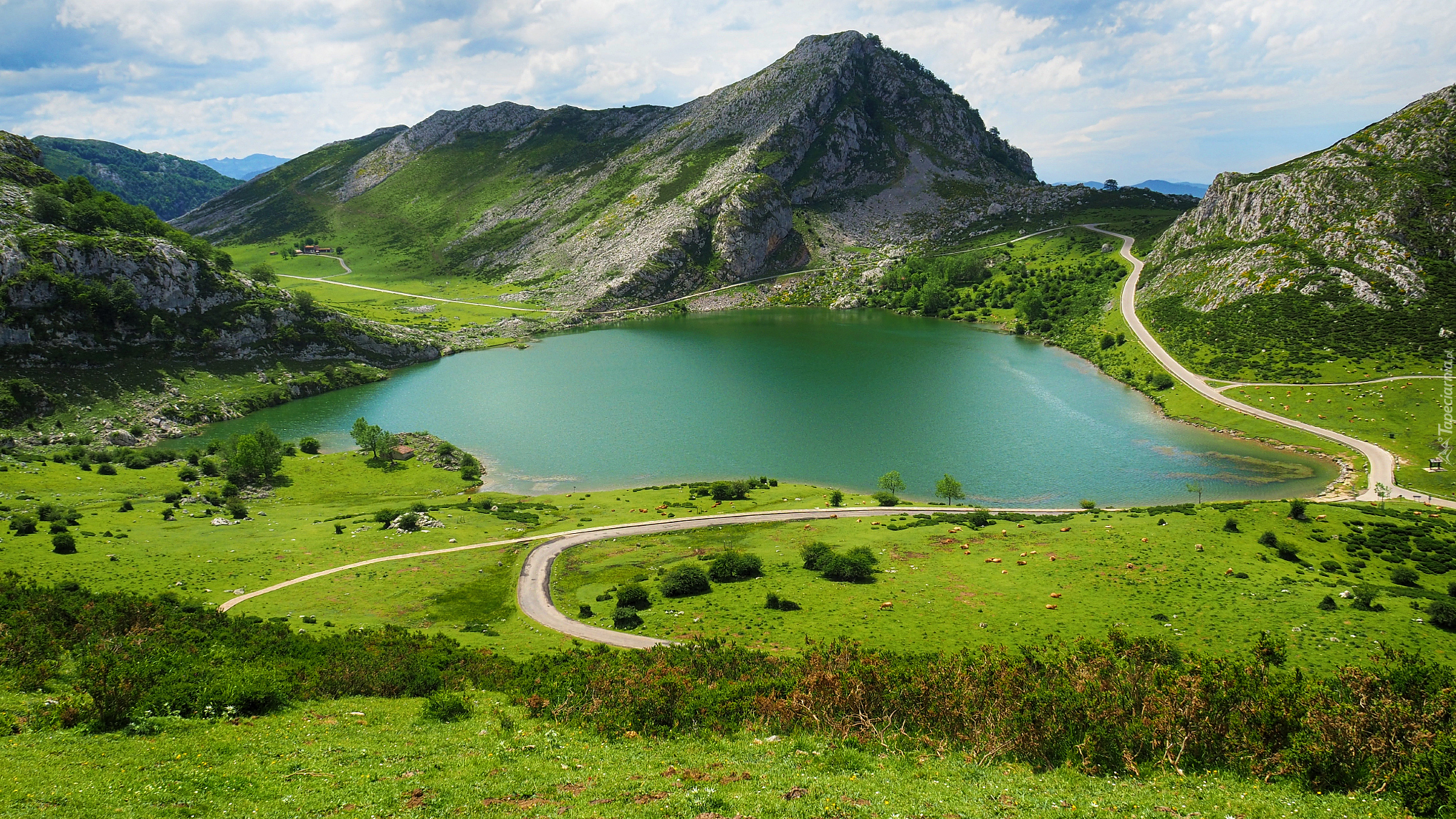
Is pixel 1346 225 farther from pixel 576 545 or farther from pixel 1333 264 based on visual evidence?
pixel 576 545

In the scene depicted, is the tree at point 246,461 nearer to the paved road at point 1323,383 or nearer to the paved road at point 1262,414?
the paved road at point 1262,414

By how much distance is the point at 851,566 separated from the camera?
48.9 metres

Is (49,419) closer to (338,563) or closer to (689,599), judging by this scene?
(338,563)

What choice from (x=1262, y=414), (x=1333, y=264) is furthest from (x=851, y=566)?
(x=1333, y=264)

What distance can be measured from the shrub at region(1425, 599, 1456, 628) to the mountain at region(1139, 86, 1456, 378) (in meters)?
83.6

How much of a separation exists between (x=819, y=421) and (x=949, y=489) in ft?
101

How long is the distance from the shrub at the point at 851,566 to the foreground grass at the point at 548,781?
25.5 meters

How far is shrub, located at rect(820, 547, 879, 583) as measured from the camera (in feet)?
160

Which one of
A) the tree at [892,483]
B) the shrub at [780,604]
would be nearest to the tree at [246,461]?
the shrub at [780,604]

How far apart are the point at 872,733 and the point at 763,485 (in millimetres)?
52965

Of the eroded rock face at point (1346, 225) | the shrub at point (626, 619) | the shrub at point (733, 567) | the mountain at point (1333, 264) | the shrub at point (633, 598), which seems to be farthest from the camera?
the eroded rock face at point (1346, 225)

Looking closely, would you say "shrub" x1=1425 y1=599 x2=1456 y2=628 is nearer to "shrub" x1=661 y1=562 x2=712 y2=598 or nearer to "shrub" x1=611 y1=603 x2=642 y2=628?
"shrub" x1=661 y1=562 x2=712 y2=598

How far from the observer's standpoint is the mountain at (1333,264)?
10731 centimetres

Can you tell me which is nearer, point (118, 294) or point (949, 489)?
point (949, 489)
